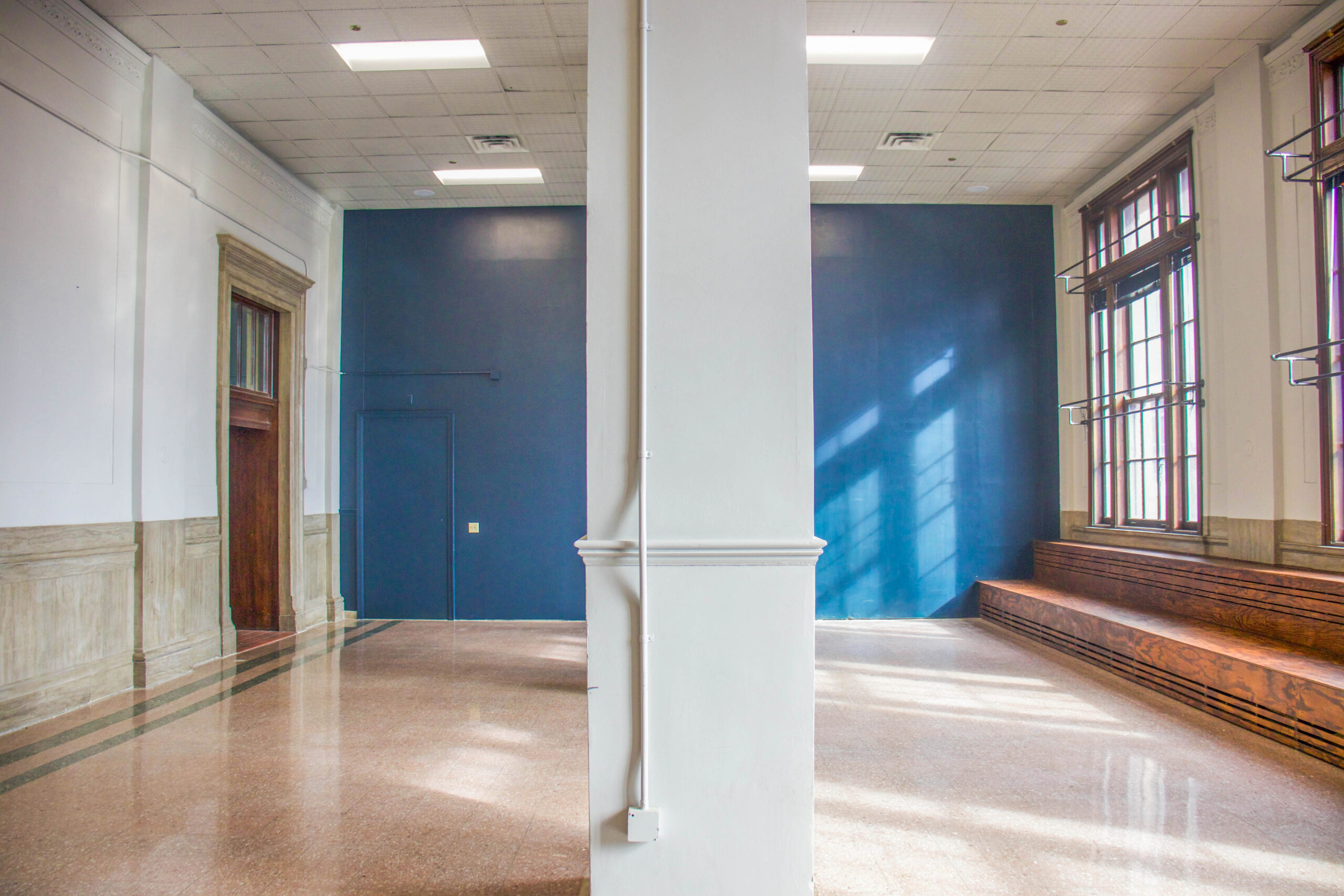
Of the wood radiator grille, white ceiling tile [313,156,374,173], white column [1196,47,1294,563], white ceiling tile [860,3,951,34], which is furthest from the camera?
white ceiling tile [313,156,374,173]

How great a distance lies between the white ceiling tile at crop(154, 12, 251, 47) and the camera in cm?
468

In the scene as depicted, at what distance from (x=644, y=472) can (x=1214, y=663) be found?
157 inches

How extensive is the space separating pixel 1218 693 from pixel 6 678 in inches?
257

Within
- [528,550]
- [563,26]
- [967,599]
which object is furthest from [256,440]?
[967,599]

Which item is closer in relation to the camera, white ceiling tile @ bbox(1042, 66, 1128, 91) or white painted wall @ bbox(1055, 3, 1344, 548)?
white painted wall @ bbox(1055, 3, 1344, 548)

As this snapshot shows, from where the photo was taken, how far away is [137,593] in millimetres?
4902

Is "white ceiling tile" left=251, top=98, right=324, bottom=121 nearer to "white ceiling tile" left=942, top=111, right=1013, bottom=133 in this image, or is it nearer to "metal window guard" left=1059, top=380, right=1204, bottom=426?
"white ceiling tile" left=942, top=111, right=1013, bottom=133

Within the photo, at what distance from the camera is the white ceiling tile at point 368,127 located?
5.95m

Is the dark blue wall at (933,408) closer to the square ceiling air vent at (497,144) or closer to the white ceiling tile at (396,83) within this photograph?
the square ceiling air vent at (497,144)

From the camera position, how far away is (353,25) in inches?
188

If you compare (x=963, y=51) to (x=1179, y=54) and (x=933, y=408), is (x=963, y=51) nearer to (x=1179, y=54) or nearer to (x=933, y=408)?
(x=1179, y=54)

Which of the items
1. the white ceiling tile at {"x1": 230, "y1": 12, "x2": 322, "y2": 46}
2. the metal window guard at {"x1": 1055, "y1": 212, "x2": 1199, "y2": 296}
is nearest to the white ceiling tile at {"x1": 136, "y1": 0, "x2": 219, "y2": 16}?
the white ceiling tile at {"x1": 230, "y1": 12, "x2": 322, "y2": 46}

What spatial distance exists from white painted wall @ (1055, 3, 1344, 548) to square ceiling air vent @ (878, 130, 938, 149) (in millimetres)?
1848

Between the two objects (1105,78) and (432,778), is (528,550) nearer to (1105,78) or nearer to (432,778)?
(432,778)
